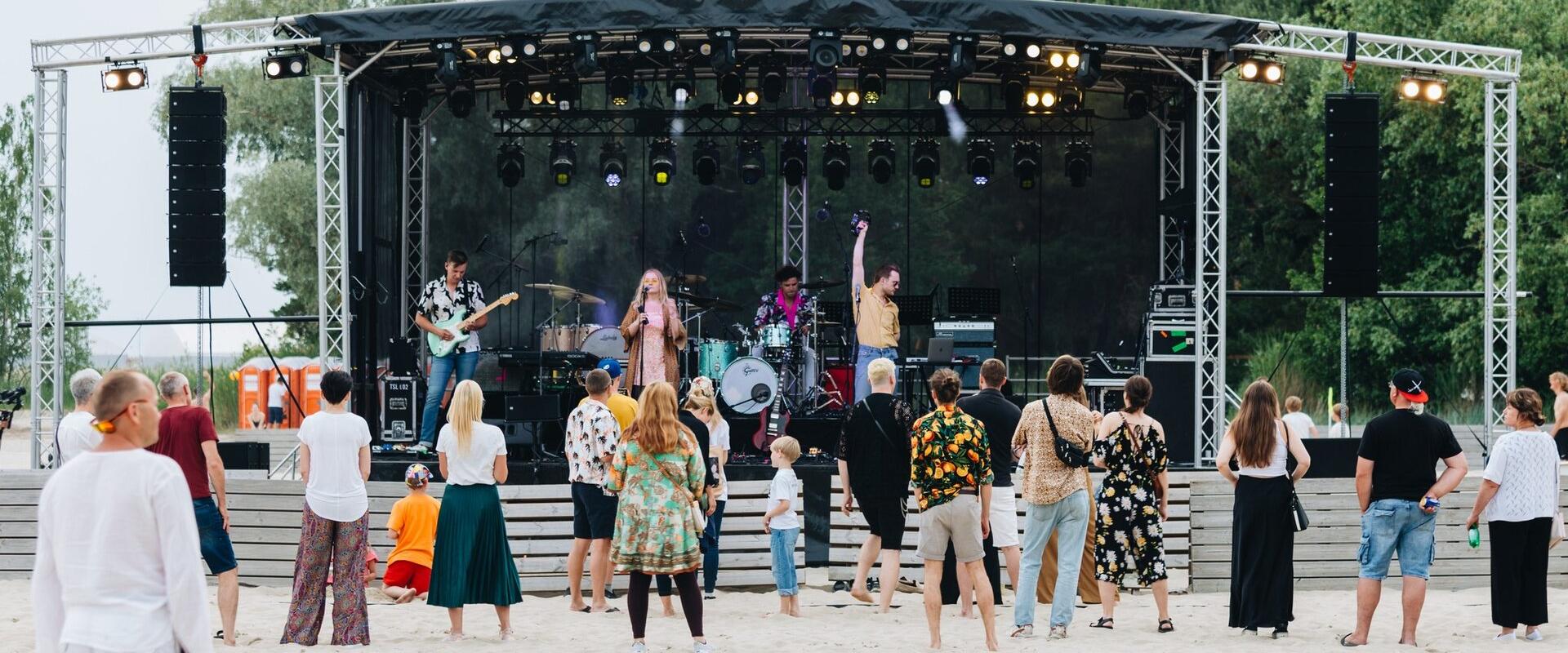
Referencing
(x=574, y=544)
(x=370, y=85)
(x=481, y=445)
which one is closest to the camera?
(x=481, y=445)

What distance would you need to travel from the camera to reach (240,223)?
94.0ft

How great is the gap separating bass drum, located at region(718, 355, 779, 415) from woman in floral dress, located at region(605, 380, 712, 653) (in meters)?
5.53

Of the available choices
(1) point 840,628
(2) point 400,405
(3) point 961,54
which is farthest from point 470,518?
(3) point 961,54

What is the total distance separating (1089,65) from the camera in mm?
13234

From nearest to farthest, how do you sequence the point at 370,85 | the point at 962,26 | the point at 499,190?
the point at 962,26, the point at 370,85, the point at 499,190

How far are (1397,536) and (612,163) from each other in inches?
357

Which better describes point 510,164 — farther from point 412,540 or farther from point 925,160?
point 412,540

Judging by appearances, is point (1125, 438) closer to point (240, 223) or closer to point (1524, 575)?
point (1524, 575)

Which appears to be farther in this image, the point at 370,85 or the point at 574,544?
the point at 370,85

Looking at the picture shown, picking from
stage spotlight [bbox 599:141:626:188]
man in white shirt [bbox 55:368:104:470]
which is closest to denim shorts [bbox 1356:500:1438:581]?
man in white shirt [bbox 55:368:104:470]

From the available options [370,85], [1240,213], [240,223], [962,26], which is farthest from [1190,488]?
[240,223]

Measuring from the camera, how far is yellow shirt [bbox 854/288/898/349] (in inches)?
508

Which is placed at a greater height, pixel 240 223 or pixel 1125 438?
pixel 240 223

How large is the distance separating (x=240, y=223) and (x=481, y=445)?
22173 mm
